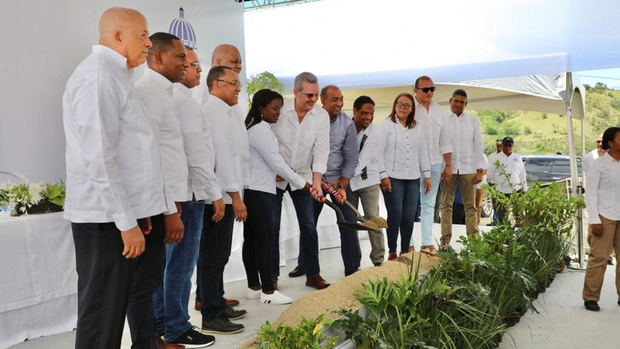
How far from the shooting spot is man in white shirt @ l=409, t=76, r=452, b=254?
5379 mm

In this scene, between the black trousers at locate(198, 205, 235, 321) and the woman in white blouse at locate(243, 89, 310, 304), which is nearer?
the black trousers at locate(198, 205, 235, 321)

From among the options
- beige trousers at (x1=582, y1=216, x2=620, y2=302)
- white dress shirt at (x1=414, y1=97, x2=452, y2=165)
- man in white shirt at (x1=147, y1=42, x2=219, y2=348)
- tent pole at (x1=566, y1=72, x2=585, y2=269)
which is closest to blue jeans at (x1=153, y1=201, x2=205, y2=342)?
man in white shirt at (x1=147, y1=42, x2=219, y2=348)

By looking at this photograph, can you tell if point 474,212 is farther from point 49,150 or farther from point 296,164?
point 49,150

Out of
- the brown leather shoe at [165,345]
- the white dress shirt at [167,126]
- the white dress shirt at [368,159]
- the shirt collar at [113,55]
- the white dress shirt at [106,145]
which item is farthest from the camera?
the white dress shirt at [368,159]

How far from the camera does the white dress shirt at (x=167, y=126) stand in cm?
258

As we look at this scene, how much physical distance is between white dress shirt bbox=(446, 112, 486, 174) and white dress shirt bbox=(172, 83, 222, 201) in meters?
3.30

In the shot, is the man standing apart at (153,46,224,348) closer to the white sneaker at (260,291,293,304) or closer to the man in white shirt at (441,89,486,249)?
the white sneaker at (260,291,293,304)

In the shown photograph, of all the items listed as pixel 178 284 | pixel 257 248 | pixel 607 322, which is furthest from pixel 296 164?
pixel 607 322

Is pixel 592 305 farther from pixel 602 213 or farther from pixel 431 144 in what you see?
pixel 431 144

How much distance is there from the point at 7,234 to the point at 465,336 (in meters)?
2.44

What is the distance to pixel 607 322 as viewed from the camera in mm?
3699

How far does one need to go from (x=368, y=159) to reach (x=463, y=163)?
4.80ft

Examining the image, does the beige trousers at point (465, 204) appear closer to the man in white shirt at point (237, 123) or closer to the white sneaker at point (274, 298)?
the white sneaker at point (274, 298)

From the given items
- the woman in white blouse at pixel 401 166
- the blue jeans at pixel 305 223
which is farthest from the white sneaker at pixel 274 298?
the woman in white blouse at pixel 401 166
